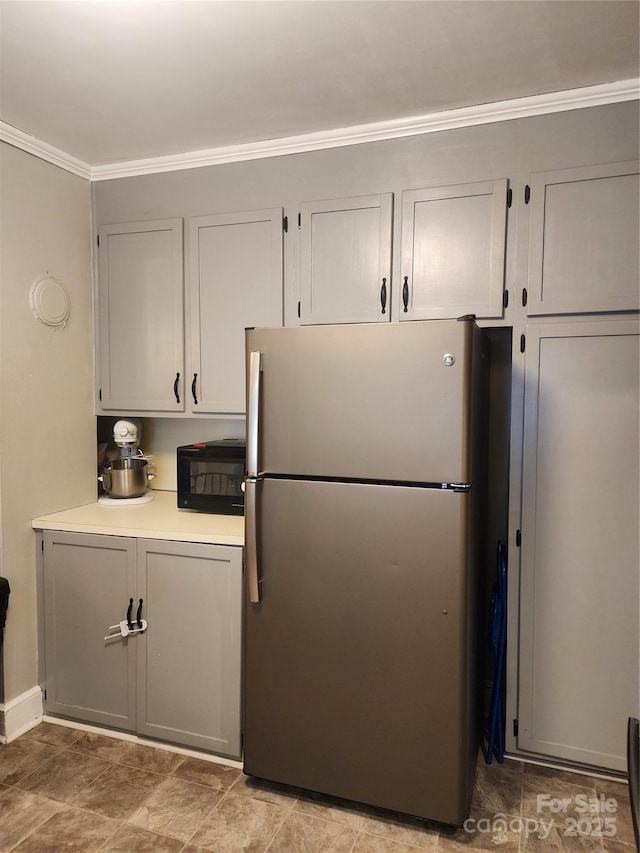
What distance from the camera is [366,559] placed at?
6.21 feet

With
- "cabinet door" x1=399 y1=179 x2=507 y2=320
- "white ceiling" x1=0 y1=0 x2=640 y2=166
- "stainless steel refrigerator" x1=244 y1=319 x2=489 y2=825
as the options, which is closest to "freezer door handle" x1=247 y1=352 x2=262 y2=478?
"stainless steel refrigerator" x1=244 y1=319 x2=489 y2=825

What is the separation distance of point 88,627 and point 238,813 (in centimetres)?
96

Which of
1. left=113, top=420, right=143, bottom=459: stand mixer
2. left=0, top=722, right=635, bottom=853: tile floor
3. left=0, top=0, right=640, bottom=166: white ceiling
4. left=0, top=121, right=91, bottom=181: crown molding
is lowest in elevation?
left=0, top=722, right=635, bottom=853: tile floor

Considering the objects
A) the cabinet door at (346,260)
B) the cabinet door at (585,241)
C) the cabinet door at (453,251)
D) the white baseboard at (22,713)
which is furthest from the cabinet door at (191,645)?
the cabinet door at (585,241)

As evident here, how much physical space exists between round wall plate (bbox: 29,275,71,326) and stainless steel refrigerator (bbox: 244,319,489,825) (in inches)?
42.5

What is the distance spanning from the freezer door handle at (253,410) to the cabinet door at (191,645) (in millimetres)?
406

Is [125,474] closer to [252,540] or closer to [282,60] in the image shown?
[252,540]

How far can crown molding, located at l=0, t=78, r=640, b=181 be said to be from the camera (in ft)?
6.61

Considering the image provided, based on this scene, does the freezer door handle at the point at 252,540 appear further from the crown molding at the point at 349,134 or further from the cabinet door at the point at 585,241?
the crown molding at the point at 349,134

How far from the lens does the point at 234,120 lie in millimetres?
2256

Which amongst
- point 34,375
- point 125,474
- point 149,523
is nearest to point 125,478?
point 125,474

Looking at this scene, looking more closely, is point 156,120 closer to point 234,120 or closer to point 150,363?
point 234,120

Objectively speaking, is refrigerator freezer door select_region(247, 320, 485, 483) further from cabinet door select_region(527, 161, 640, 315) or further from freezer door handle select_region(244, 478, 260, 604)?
cabinet door select_region(527, 161, 640, 315)

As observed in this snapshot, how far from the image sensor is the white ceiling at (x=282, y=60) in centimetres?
161
